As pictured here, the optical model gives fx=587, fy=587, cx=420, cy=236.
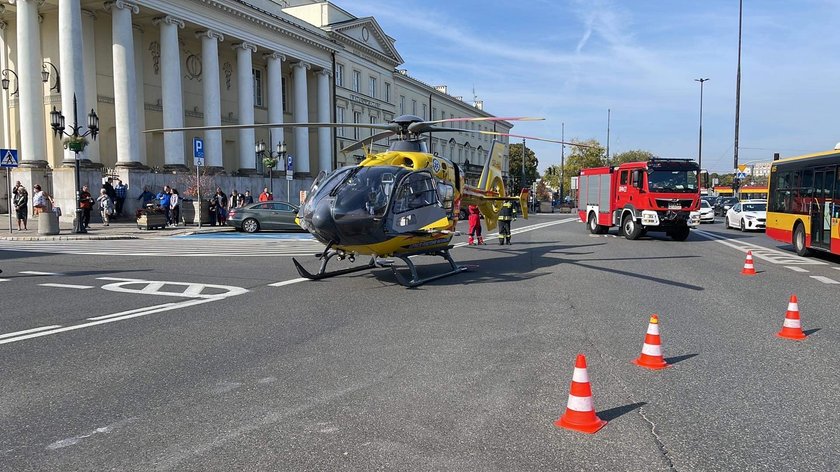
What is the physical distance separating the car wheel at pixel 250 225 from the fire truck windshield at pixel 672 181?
601 inches

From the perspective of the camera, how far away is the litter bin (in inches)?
792

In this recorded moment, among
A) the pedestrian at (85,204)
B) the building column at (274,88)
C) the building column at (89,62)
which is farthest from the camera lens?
the building column at (274,88)

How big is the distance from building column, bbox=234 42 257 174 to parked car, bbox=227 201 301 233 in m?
15.4

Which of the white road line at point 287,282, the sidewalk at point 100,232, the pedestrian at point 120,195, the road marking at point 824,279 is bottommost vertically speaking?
the road marking at point 824,279

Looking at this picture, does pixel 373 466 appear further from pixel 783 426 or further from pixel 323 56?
pixel 323 56

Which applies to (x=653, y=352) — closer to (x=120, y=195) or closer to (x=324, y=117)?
(x=120, y=195)

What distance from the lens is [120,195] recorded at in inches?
1122

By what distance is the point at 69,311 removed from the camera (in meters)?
7.86

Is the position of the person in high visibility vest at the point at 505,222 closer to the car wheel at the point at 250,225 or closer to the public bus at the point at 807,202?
the public bus at the point at 807,202

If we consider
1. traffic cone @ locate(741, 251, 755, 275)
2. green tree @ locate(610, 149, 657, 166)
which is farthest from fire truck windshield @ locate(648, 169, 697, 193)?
green tree @ locate(610, 149, 657, 166)

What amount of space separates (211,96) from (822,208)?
105ft

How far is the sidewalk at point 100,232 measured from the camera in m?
19.7

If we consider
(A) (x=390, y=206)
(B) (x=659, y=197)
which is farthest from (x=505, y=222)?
(A) (x=390, y=206)

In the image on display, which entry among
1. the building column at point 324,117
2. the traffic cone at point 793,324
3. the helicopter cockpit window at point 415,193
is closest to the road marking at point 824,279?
the traffic cone at point 793,324
